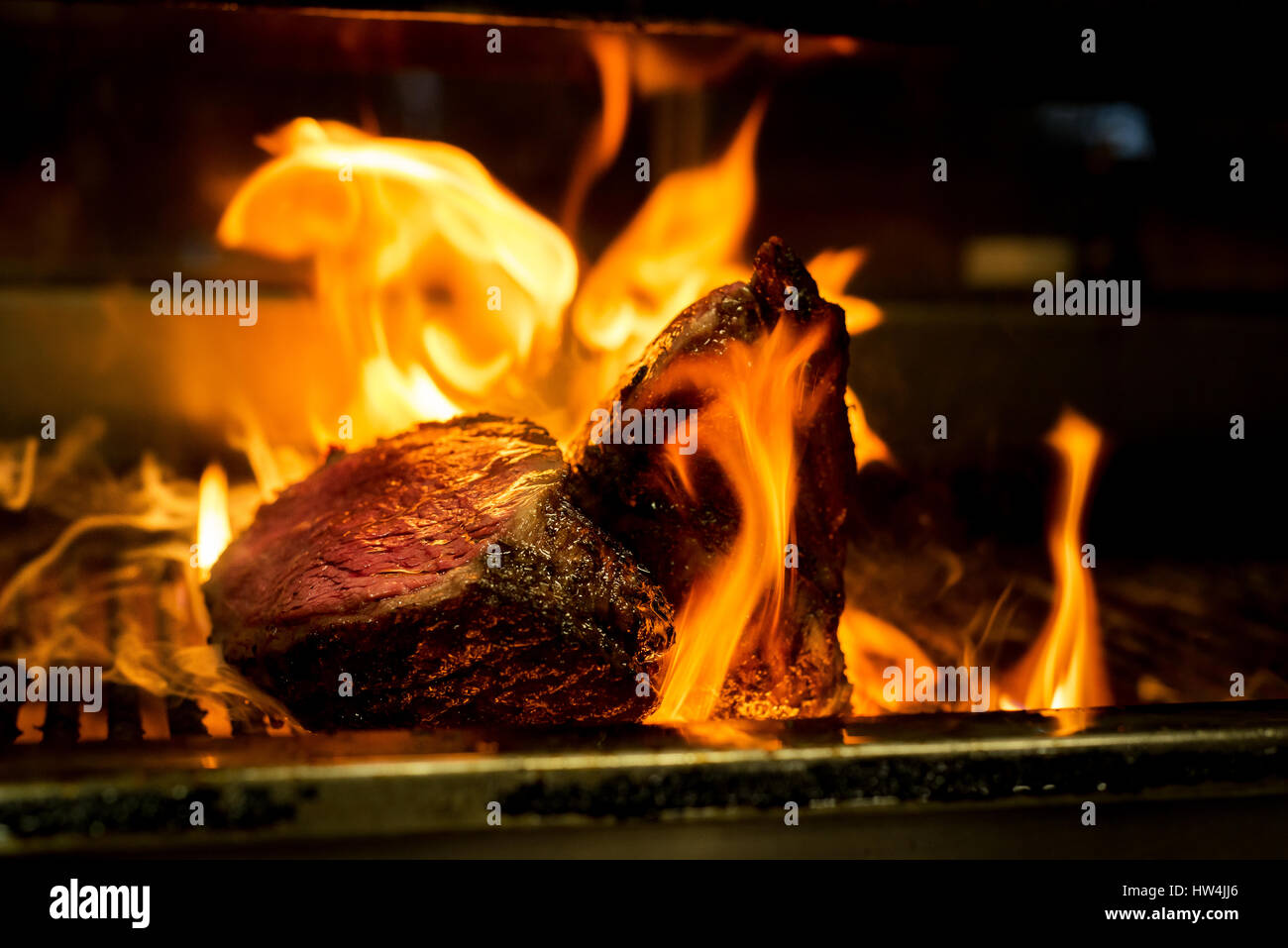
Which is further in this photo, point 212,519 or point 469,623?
point 212,519

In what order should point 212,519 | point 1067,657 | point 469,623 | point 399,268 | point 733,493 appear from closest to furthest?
1. point 469,623
2. point 733,493
3. point 1067,657
4. point 212,519
5. point 399,268

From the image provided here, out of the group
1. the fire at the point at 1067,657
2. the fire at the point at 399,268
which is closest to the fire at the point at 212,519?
the fire at the point at 399,268

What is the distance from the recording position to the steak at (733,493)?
69.2 inches

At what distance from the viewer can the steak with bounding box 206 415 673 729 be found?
64.7 inches

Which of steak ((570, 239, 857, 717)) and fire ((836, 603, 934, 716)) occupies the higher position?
steak ((570, 239, 857, 717))

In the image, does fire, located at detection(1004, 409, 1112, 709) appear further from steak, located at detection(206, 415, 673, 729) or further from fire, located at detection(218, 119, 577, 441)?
fire, located at detection(218, 119, 577, 441)

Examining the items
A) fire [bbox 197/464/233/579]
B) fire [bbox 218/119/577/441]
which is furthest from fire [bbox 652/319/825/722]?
fire [bbox 218/119/577/441]

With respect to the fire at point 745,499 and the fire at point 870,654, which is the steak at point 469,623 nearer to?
the fire at point 745,499

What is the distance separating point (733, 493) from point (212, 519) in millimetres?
1748

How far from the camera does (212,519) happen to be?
2793 millimetres

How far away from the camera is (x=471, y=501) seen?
187cm

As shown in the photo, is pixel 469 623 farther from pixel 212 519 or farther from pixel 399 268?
pixel 399 268

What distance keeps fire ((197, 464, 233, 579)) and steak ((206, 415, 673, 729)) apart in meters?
0.62

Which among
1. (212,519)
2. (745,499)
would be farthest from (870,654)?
(212,519)
